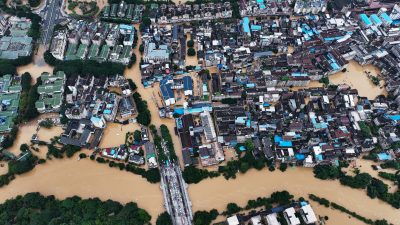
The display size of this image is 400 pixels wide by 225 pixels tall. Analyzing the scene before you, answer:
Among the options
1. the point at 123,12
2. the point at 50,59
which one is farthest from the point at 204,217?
the point at 123,12

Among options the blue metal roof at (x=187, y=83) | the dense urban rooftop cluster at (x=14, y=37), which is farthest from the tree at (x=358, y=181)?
the dense urban rooftop cluster at (x=14, y=37)

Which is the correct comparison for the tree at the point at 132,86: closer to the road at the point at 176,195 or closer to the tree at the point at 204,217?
the road at the point at 176,195

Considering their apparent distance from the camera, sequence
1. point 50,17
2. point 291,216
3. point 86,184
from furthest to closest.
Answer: point 50,17, point 86,184, point 291,216

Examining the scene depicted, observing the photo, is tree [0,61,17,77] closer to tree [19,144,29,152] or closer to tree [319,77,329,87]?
tree [19,144,29,152]

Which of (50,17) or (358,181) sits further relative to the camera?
(50,17)

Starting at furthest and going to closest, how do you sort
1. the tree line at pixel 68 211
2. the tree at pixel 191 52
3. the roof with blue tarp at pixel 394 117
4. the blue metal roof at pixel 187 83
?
the tree at pixel 191 52 → the blue metal roof at pixel 187 83 → the roof with blue tarp at pixel 394 117 → the tree line at pixel 68 211

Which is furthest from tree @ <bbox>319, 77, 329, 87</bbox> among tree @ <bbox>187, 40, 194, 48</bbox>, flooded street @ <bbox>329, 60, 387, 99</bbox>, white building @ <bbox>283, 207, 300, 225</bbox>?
white building @ <bbox>283, 207, 300, 225</bbox>

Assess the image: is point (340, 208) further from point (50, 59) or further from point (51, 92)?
point (50, 59)
